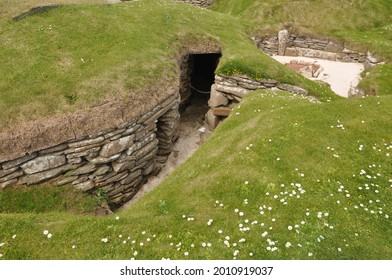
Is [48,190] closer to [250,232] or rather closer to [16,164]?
[16,164]

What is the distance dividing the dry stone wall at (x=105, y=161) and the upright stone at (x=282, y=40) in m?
20.7

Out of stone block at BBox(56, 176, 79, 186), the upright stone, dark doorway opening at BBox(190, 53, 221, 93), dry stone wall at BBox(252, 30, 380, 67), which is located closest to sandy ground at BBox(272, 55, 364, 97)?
dry stone wall at BBox(252, 30, 380, 67)

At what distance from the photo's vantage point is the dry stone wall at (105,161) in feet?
58.4

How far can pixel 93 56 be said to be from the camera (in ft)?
75.1

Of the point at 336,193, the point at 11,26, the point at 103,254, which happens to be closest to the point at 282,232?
the point at 336,193

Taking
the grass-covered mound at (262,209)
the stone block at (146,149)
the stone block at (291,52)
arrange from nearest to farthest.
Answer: the grass-covered mound at (262,209)
the stone block at (146,149)
the stone block at (291,52)

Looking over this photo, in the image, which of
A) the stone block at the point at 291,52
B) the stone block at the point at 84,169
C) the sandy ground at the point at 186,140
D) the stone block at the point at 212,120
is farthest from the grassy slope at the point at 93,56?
the stone block at the point at 291,52

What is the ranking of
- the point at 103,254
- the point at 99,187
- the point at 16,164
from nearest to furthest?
the point at 103,254 < the point at 16,164 < the point at 99,187

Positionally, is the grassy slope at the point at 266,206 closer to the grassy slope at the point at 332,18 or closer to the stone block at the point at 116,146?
the stone block at the point at 116,146

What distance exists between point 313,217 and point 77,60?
706 inches

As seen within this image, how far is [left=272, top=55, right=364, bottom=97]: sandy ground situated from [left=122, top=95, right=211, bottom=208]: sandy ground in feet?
41.1

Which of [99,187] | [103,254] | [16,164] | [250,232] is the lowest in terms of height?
[99,187]

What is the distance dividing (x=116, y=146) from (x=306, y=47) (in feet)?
95.6

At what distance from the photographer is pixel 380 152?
15.1m
